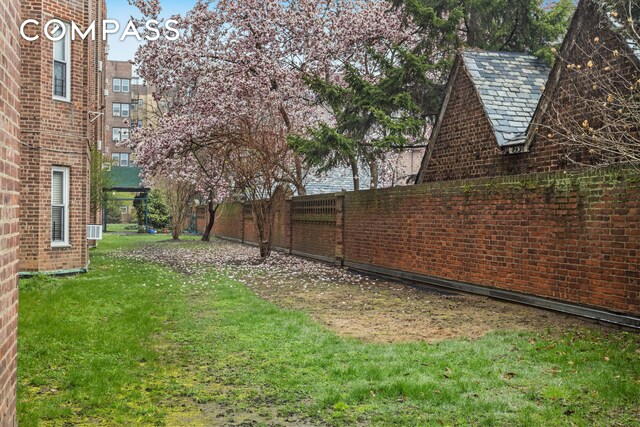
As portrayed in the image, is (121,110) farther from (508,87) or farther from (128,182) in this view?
(508,87)

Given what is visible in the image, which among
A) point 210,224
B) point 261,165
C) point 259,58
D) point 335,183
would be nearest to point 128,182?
point 210,224

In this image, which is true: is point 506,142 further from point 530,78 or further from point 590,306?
point 590,306

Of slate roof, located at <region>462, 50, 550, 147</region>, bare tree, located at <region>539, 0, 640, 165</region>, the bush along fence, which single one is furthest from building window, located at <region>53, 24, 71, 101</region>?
→ bare tree, located at <region>539, 0, 640, 165</region>

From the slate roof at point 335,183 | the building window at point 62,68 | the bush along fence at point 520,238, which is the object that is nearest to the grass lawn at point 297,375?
the bush along fence at point 520,238

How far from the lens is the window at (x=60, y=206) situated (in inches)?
585

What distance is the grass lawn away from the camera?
4.83m

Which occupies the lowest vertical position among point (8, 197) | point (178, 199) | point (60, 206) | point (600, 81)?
point (8, 197)

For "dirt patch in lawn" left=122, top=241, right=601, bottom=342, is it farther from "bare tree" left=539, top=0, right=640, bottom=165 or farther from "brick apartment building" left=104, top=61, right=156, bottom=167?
"brick apartment building" left=104, top=61, right=156, bottom=167

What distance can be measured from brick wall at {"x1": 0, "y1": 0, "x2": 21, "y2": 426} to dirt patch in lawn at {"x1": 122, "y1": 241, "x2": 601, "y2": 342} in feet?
15.9

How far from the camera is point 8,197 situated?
337 centimetres

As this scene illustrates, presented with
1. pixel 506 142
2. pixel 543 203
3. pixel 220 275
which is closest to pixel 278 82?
pixel 220 275

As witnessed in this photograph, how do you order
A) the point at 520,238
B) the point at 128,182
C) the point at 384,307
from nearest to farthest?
the point at 520,238, the point at 384,307, the point at 128,182

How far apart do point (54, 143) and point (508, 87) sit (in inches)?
421

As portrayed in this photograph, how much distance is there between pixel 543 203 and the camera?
991 centimetres
